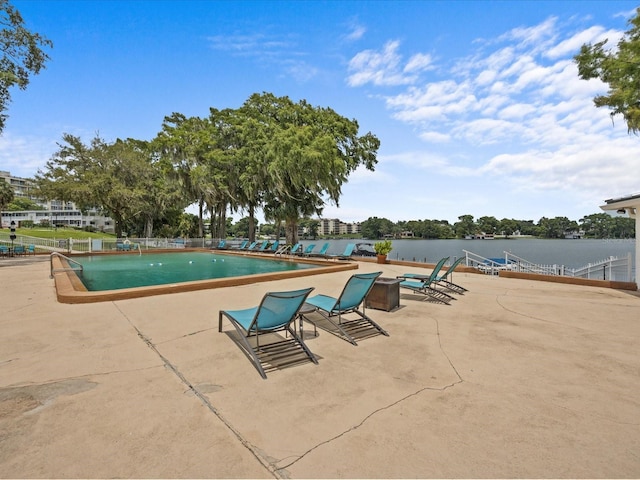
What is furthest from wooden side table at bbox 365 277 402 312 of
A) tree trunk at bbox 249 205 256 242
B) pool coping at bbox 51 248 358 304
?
tree trunk at bbox 249 205 256 242

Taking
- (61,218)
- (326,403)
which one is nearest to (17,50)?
(326,403)

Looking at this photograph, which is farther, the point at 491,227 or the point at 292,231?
the point at 491,227

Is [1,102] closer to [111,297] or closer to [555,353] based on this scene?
[111,297]

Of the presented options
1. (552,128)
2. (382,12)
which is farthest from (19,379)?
(552,128)

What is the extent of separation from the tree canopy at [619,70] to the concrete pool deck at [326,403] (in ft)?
45.2

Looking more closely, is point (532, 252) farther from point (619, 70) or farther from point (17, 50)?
point (17, 50)

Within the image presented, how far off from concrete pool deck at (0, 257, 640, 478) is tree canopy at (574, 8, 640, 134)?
13.8 m

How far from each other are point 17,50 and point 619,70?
95.2 ft

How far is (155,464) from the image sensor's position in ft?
6.38

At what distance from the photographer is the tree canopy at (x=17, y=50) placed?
15273 millimetres

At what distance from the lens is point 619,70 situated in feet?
43.7

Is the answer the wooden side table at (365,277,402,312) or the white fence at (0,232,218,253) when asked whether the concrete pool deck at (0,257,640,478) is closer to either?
the wooden side table at (365,277,402,312)

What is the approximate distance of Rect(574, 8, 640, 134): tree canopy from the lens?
1287 cm

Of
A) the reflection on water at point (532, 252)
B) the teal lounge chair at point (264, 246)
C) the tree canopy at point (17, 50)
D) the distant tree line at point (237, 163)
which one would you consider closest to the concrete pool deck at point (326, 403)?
the reflection on water at point (532, 252)
